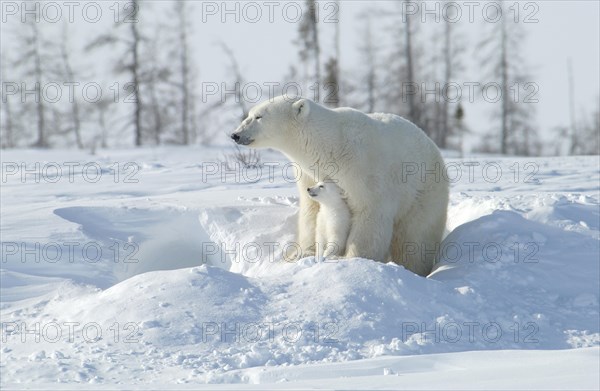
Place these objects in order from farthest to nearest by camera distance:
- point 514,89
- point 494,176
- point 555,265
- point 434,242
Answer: point 514,89 < point 494,176 < point 434,242 < point 555,265

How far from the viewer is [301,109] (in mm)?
5895

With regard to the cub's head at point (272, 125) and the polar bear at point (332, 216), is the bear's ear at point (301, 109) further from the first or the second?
the polar bear at point (332, 216)

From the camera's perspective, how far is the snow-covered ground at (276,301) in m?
3.83

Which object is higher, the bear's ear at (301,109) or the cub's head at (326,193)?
the bear's ear at (301,109)

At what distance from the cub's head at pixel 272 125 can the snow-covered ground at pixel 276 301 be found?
0.98 metres

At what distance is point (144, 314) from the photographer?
4.54 m

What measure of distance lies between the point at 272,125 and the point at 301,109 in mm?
249

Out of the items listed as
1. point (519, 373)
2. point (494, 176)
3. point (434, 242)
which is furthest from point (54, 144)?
point (519, 373)

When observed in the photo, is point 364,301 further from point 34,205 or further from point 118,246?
point 34,205

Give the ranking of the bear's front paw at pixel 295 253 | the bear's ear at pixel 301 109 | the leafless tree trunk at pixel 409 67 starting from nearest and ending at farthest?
the bear's ear at pixel 301 109 → the bear's front paw at pixel 295 253 → the leafless tree trunk at pixel 409 67

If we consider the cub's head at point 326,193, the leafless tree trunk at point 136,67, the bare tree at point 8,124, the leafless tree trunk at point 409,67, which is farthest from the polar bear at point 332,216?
the bare tree at point 8,124

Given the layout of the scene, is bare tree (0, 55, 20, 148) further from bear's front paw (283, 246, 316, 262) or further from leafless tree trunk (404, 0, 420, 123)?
bear's front paw (283, 246, 316, 262)

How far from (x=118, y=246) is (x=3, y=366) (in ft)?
7.75

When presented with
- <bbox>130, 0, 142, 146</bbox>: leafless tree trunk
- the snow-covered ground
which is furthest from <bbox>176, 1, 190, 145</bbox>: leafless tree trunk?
the snow-covered ground
